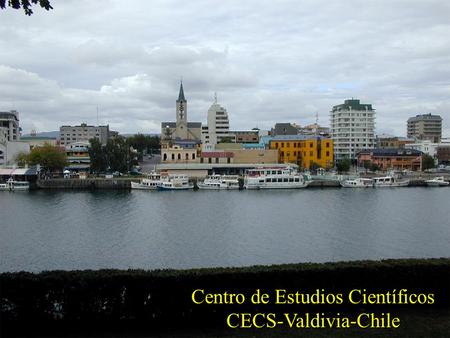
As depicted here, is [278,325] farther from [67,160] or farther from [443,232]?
[67,160]

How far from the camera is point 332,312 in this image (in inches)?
339

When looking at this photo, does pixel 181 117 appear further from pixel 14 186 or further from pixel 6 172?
pixel 14 186

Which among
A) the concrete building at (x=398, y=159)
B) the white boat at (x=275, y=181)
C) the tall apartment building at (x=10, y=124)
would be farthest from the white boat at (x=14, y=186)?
the concrete building at (x=398, y=159)

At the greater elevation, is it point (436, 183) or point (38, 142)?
point (38, 142)

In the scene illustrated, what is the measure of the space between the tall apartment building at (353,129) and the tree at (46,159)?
42.5 meters

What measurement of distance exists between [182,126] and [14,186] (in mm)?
33900

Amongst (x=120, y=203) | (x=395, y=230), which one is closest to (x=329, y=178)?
(x=120, y=203)

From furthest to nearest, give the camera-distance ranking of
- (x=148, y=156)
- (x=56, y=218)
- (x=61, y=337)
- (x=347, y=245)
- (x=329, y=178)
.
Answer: (x=148, y=156)
(x=329, y=178)
(x=56, y=218)
(x=347, y=245)
(x=61, y=337)

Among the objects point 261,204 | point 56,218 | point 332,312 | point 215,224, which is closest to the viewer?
point 332,312

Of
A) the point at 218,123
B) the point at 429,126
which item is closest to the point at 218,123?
the point at 218,123

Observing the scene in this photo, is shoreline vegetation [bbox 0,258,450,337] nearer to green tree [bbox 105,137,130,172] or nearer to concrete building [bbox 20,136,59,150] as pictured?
green tree [bbox 105,137,130,172]

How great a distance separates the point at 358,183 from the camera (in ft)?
161

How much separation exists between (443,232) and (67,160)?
151 ft

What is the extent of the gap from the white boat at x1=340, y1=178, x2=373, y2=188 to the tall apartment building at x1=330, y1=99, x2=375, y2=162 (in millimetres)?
28504
